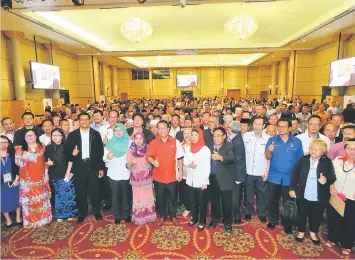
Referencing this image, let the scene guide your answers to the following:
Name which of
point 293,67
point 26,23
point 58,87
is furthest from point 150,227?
point 293,67

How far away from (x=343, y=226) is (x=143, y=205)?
253cm

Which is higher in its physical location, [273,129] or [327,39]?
[327,39]

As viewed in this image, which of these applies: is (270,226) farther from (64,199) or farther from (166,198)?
(64,199)

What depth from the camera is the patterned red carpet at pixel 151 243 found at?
9.20ft

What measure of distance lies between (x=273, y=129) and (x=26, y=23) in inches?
376

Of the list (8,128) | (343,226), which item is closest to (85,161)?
(8,128)

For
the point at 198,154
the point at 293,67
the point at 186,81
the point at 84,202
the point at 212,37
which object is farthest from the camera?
the point at 186,81

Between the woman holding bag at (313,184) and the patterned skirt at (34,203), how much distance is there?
342 cm

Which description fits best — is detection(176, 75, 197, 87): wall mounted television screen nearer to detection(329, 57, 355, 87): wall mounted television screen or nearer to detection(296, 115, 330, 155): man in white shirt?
detection(329, 57, 355, 87): wall mounted television screen

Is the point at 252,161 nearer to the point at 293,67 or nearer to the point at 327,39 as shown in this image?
the point at 327,39

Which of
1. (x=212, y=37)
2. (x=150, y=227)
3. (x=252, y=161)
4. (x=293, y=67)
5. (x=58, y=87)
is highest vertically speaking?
(x=212, y=37)

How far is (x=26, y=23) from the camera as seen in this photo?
28.4 ft

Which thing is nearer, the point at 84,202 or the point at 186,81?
the point at 84,202

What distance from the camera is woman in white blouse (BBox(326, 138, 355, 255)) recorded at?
2.65 metres
